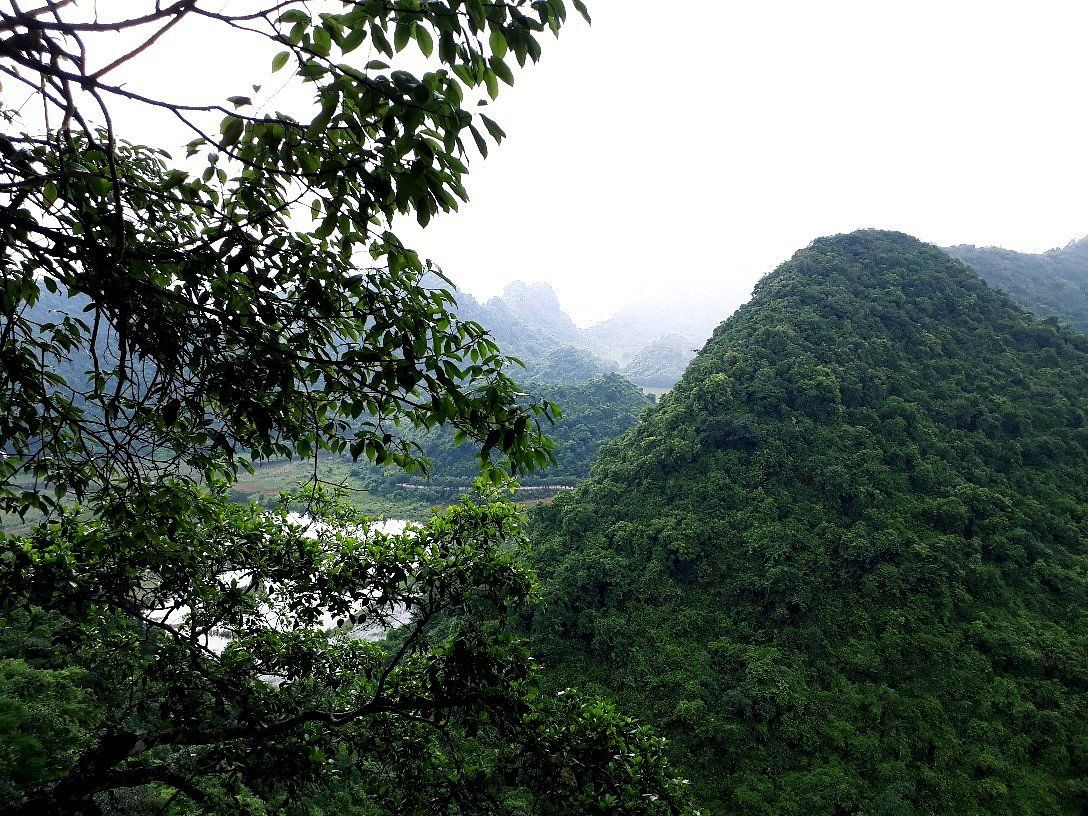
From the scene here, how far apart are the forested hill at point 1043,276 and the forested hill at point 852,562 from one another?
19737mm

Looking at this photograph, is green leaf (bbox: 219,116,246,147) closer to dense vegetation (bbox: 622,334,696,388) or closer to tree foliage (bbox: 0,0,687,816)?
tree foliage (bbox: 0,0,687,816)

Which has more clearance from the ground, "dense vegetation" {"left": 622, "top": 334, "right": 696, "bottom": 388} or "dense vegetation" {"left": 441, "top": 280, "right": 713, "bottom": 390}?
"dense vegetation" {"left": 441, "top": 280, "right": 713, "bottom": 390}

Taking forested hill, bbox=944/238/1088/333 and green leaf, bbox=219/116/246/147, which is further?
forested hill, bbox=944/238/1088/333

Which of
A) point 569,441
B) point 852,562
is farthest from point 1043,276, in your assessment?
point 852,562

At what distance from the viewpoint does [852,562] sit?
15398 millimetres

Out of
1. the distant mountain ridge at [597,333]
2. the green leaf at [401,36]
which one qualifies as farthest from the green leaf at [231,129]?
the distant mountain ridge at [597,333]

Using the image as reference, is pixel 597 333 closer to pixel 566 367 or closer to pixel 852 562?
pixel 566 367

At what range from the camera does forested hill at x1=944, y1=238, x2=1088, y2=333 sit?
1501 inches

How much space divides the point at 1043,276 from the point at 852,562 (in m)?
46.9

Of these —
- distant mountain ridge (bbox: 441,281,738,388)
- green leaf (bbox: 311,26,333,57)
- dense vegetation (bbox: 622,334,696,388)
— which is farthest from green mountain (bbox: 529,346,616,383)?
green leaf (bbox: 311,26,333,57)

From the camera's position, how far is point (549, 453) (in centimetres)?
232

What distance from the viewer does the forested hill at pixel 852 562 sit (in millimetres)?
11586

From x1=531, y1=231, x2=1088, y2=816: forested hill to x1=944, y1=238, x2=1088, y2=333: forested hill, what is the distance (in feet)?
64.8

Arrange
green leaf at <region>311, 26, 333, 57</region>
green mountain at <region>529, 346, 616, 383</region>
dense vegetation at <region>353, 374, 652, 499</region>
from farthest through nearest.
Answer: green mountain at <region>529, 346, 616, 383</region> → dense vegetation at <region>353, 374, 652, 499</region> → green leaf at <region>311, 26, 333, 57</region>
